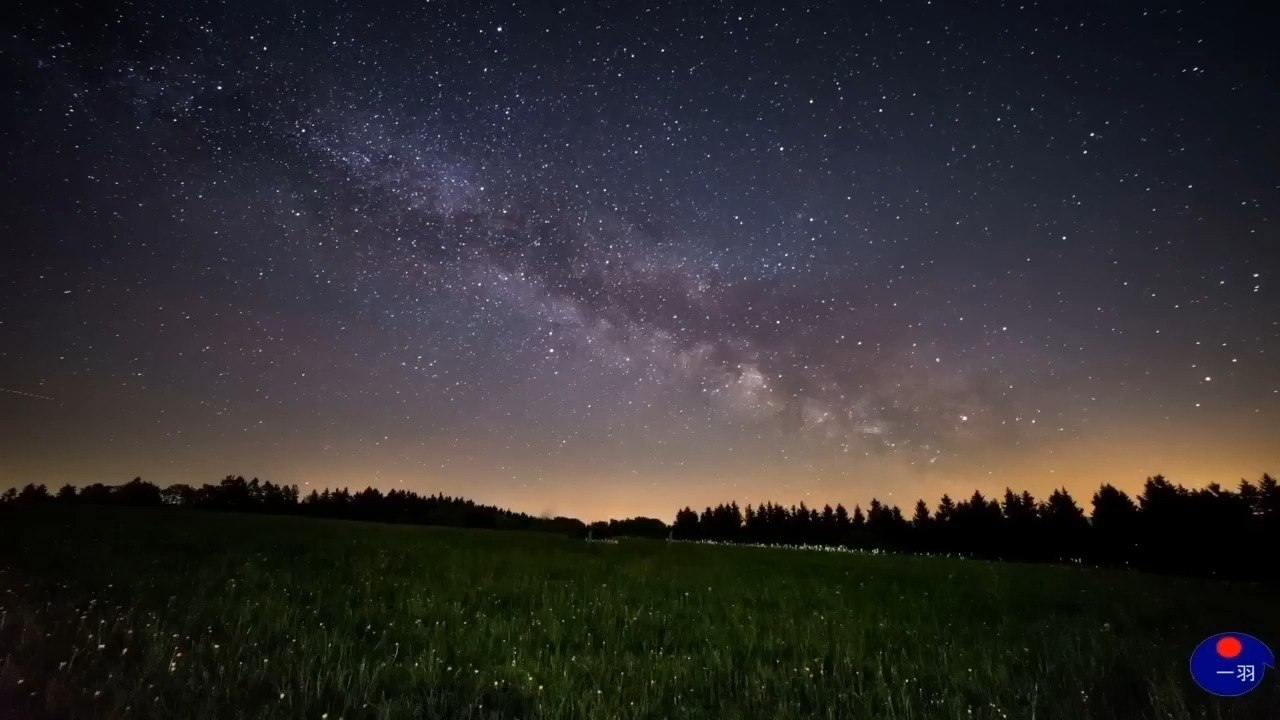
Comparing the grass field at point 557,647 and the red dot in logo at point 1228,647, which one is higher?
the red dot in logo at point 1228,647

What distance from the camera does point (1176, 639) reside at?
27.8ft

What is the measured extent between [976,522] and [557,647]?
103m

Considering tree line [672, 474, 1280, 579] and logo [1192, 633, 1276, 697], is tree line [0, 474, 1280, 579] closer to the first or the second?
tree line [672, 474, 1280, 579]

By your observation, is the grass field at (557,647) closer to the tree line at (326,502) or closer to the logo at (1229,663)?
the logo at (1229,663)

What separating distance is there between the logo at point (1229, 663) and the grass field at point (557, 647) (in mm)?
1016

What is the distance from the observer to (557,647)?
636 cm

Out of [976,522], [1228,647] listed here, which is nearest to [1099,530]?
[976,522]

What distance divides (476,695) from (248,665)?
2.14 metres

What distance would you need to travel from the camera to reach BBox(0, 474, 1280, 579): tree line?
5941cm

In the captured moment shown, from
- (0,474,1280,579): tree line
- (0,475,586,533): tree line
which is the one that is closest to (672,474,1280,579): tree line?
(0,474,1280,579): tree line

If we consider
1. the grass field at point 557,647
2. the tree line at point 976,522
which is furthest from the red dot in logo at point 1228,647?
the tree line at point 976,522

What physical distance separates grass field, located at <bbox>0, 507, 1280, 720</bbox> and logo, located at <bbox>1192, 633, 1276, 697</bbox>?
3.33ft

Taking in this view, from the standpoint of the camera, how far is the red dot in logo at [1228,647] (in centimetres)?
383

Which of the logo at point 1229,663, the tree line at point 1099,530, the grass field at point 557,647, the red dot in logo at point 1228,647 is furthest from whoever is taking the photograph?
the tree line at point 1099,530
